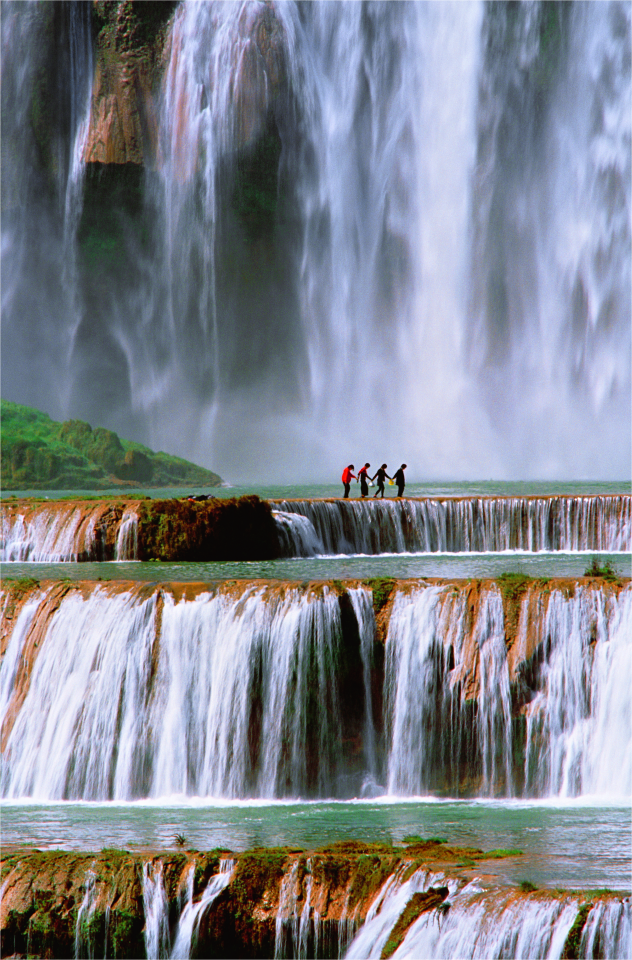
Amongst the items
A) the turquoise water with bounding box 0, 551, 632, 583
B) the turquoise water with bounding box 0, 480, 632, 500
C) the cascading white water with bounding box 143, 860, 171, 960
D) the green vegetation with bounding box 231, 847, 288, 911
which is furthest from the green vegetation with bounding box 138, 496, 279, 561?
the green vegetation with bounding box 231, 847, 288, 911

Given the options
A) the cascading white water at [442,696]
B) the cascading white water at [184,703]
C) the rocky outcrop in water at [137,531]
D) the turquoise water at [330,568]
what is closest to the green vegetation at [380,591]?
the cascading white water at [442,696]

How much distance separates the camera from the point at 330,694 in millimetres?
12555

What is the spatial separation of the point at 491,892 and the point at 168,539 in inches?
672

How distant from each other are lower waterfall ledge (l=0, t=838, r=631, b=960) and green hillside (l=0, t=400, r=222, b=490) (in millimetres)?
72194

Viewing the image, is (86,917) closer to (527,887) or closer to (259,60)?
(527,887)

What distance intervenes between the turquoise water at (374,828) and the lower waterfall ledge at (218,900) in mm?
754

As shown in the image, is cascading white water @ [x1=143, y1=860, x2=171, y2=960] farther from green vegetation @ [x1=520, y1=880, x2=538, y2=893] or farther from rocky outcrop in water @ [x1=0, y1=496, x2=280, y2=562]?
rocky outcrop in water @ [x1=0, y1=496, x2=280, y2=562]

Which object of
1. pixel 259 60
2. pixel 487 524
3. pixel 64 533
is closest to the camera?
pixel 64 533

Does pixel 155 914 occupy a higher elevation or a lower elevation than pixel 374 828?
lower

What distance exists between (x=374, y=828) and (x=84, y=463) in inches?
2916

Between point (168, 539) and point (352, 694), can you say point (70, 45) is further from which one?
point (352, 694)

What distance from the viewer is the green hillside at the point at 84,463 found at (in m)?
79.8

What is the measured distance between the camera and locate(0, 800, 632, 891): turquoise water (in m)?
7.99

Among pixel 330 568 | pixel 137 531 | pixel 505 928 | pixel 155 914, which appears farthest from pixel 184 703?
pixel 137 531
